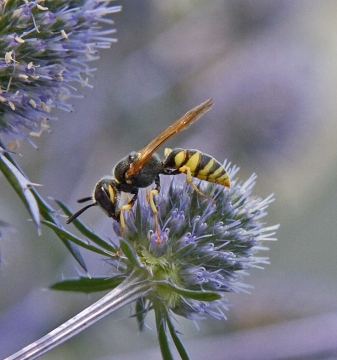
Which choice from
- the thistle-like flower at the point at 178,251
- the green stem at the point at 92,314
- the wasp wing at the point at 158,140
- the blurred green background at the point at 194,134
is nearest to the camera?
the green stem at the point at 92,314

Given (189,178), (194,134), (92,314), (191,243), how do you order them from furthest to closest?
(194,134) < (189,178) < (191,243) < (92,314)

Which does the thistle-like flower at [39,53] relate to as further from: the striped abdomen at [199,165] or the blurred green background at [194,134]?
the blurred green background at [194,134]

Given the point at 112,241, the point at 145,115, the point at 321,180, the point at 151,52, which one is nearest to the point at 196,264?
the point at 112,241

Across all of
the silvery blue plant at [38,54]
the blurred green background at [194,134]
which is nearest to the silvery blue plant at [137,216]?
the silvery blue plant at [38,54]

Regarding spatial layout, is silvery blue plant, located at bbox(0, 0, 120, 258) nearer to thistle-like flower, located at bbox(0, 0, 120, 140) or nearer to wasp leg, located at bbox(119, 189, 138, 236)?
thistle-like flower, located at bbox(0, 0, 120, 140)

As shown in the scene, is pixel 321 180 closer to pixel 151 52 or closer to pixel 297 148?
pixel 297 148

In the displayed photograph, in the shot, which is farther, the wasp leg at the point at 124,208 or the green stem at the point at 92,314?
the wasp leg at the point at 124,208

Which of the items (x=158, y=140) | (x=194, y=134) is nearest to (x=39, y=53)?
(x=158, y=140)

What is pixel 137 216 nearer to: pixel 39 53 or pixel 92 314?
pixel 92 314
